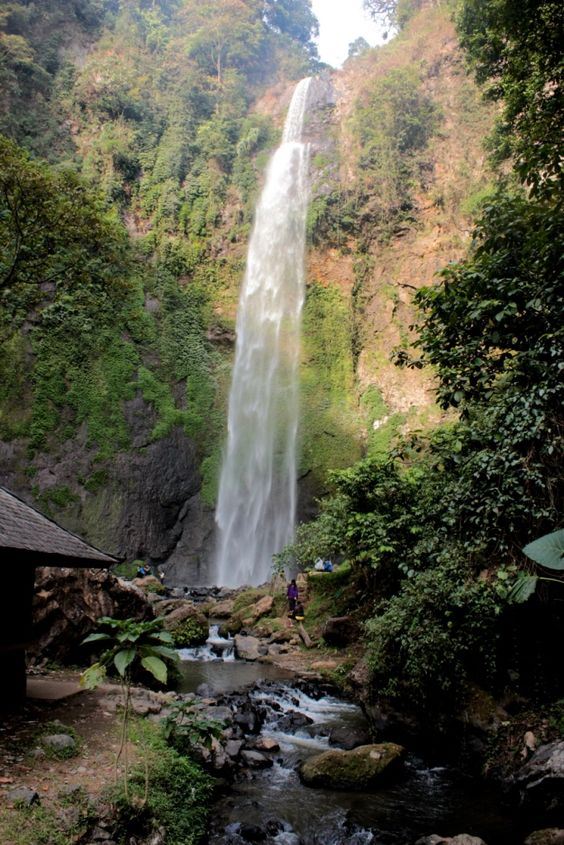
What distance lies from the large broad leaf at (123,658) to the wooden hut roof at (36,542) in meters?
1.46

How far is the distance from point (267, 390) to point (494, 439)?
1916 centimetres

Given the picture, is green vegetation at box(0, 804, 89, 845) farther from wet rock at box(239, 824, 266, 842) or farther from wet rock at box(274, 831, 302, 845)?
wet rock at box(274, 831, 302, 845)

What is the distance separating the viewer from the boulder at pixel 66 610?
368 inches

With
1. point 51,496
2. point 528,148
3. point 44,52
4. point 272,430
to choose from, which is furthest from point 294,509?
point 44,52

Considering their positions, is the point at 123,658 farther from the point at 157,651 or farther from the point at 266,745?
the point at 266,745

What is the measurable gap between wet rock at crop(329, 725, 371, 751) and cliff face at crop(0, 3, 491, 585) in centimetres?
1486

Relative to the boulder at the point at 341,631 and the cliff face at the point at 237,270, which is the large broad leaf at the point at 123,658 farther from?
the cliff face at the point at 237,270

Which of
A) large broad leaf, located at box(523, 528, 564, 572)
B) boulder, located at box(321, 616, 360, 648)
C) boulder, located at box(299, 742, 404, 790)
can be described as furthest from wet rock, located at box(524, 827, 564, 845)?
boulder, located at box(321, 616, 360, 648)

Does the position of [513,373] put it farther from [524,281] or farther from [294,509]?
[294,509]

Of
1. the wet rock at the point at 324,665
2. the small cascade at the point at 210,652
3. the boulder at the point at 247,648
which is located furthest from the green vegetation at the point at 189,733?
the boulder at the point at 247,648

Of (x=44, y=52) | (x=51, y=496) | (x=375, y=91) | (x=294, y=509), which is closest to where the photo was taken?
(x=51, y=496)

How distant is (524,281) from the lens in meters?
7.23

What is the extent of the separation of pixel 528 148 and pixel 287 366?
19714mm

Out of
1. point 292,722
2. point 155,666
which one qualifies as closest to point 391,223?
point 292,722
